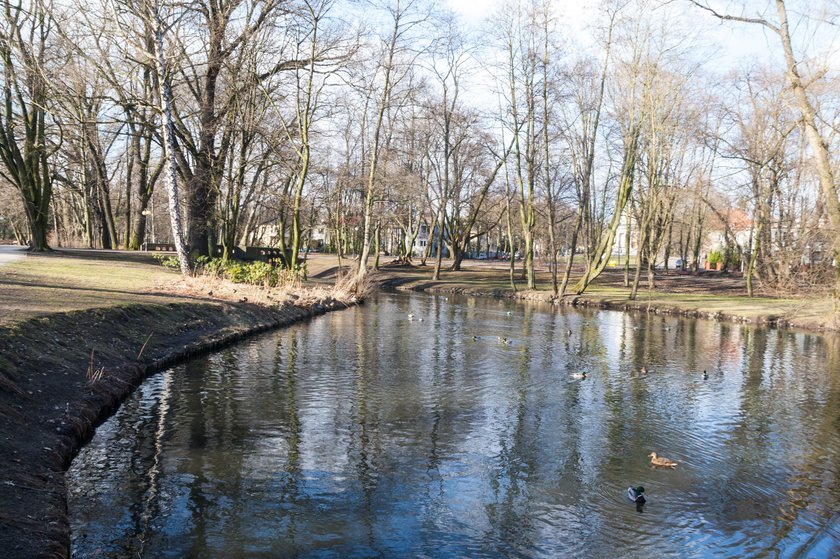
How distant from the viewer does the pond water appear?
21.9 ft

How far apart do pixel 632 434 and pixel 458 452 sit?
3101mm

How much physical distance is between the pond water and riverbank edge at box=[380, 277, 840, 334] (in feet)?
39.6

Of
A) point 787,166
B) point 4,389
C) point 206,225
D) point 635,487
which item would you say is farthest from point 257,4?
point 787,166

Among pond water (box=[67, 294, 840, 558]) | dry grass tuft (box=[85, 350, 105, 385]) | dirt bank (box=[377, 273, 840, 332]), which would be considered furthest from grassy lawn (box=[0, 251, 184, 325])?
dirt bank (box=[377, 273, 840, 332])

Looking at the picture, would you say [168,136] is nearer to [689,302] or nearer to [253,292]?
[253,292]

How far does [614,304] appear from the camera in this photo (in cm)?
3475

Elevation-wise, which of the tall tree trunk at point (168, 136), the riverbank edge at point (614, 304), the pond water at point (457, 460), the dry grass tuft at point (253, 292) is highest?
the tall tree trunk at point (168, 136)

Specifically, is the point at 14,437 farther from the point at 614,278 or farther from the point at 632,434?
the point at 614,278

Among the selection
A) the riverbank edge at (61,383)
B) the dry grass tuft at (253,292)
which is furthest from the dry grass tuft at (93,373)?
the dry grass tuft at (253,292)

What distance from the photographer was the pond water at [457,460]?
667cm

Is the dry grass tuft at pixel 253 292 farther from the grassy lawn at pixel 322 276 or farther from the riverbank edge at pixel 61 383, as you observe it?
the riverbank edge at pixel 61 383

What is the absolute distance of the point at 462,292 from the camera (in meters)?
42.0

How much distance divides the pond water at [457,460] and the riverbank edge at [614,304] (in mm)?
12077

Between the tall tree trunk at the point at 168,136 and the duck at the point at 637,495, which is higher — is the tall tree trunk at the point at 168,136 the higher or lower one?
the higher one
